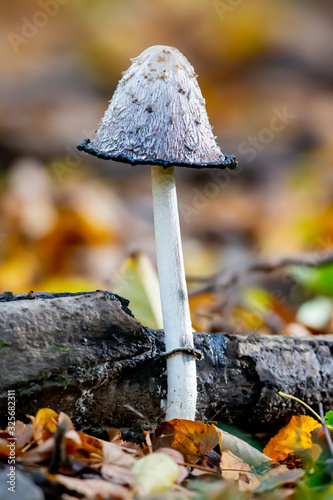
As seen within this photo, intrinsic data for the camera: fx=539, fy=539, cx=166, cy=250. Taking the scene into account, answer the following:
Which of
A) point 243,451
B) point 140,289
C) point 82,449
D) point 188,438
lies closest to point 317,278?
point 140,289

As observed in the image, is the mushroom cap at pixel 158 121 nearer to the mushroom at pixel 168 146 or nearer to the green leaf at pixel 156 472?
the mushroom at pixel 168 146

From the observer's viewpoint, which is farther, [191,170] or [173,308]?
[191,170]

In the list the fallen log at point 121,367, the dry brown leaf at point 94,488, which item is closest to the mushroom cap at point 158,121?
the fallen log at point 121,367

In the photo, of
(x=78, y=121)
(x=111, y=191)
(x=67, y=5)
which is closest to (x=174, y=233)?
(x=111, y=191)

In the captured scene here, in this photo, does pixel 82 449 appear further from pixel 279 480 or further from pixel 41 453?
pixel 279 480

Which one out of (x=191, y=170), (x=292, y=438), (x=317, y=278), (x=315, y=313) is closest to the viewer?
(x=292, y=438)

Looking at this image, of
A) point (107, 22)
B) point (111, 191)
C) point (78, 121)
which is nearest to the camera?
point (111, 191)

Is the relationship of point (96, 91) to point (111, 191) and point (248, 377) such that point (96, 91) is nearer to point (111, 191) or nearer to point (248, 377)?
point (111, 191)
